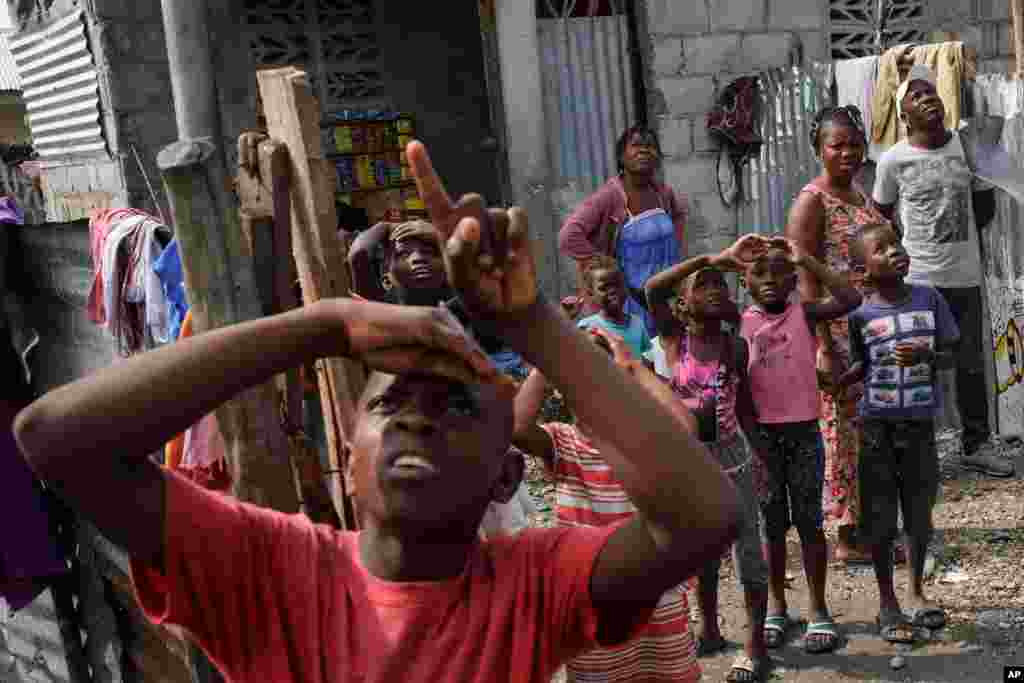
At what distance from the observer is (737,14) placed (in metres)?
7.34

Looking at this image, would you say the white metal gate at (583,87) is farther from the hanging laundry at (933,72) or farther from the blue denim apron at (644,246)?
the blue denim apron at (644,246)

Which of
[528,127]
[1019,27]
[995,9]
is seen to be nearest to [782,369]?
[1019,27]

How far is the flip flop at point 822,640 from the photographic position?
4152mm

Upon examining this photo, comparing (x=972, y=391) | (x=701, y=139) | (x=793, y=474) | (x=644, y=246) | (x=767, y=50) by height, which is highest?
(x=767, y=50)

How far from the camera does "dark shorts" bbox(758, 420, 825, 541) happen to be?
13.2 feet

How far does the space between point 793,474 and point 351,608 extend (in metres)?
2.75

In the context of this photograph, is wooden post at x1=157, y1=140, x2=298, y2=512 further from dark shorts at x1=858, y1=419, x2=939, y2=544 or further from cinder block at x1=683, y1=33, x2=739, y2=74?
cinder block at x1=683, y1=33, x2=739, y2=74

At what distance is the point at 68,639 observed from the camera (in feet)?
11.9

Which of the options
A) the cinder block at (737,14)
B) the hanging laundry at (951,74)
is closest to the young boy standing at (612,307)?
the hanging laundry at (951,74)

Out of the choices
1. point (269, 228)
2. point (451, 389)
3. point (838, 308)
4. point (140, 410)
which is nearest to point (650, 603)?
point (451, 389)

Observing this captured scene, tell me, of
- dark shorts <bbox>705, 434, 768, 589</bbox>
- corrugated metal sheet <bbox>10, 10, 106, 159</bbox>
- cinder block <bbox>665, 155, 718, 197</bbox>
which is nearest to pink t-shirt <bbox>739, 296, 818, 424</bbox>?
dark shorts <bbox>705, 434, 768, 589</bbox>

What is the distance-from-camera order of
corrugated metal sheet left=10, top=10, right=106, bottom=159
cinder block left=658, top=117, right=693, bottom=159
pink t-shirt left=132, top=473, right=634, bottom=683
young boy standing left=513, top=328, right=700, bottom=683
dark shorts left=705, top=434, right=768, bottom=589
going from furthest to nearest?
cinder block left=658, top=117, right=693, bottom=159, corrugated metal sheet left=10, top=10, right=106, bottom=159, dark shorts left=705, top=434, right=768, bottom=589, young boy standing left=513, top=328, right=700, bottom=683, pink t-shirt left=132, top=473, right=634, bottom=683

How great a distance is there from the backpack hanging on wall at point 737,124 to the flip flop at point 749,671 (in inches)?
157

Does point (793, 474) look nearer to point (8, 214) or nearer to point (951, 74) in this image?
point (8, 214)
